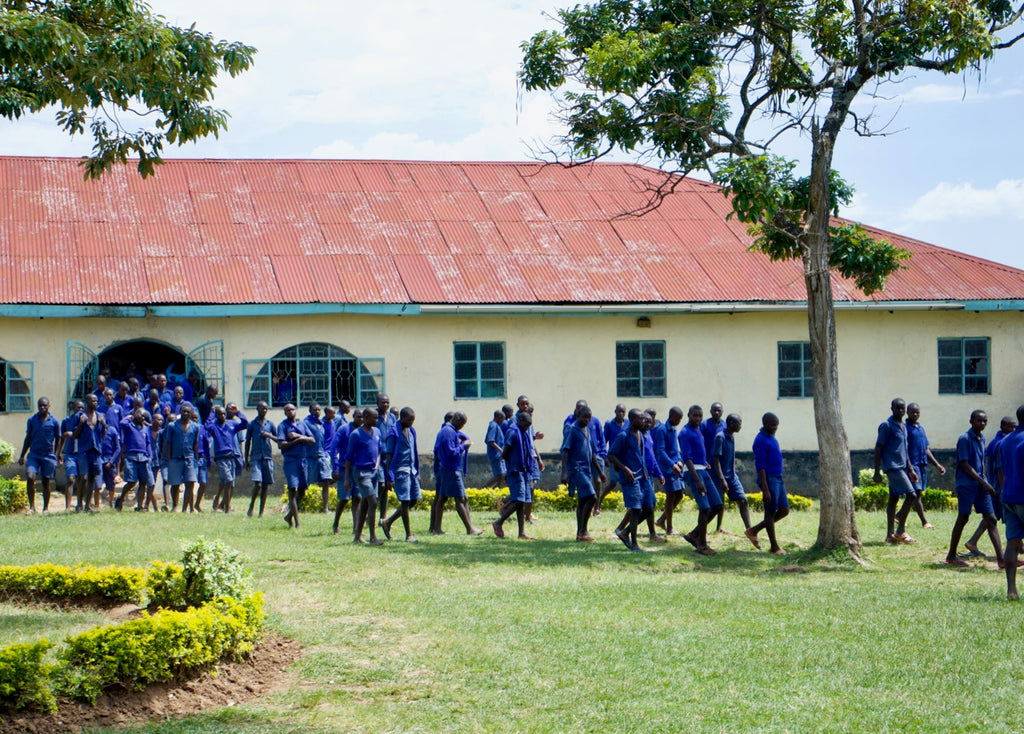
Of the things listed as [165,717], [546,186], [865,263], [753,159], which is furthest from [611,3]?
[546,186]

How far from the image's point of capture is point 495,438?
15.5 meters

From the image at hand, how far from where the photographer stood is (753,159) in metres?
12.4

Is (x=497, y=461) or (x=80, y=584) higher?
(x=497, y=461)

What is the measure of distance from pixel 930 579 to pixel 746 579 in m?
1.81

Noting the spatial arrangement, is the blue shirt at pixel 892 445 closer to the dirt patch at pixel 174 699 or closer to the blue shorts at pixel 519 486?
the blue shorts at pixel 519 486

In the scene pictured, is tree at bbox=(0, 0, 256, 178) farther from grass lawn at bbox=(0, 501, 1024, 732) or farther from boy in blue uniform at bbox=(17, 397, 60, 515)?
boy in blue uniform at bbox=(17, 397, 60, 515)

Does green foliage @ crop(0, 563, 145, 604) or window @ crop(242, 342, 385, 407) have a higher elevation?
window @ crop(242, 342, 385, 407)

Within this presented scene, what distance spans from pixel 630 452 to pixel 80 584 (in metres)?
5.97

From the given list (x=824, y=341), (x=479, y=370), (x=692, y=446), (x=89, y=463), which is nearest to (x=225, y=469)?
(x=89, y=463)

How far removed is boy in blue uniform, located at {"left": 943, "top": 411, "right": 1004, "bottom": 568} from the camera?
41.2ft

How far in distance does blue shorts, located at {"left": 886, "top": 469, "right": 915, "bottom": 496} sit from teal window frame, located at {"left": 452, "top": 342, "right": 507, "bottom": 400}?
8.19 metres

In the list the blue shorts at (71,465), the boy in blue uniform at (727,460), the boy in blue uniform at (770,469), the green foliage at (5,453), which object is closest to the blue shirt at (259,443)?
the blue shorts at (71,465)

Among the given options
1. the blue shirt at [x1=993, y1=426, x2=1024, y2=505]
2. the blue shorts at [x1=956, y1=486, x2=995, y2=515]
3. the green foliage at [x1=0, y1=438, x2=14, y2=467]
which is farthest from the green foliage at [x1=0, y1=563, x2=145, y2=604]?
the green foliage at [x1=0, y1=438, x2=14, y2=467]

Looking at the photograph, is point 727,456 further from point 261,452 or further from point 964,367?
point 964,367
